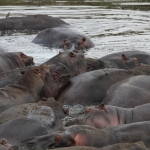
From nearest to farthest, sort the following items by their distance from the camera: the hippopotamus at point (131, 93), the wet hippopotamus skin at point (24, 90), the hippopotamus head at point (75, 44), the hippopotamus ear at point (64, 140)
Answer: the hippopotamus ear at point (64, 140)
the wet hippopotamus skin at point (24, 90)
the hippopotamus at point (131, 93)
the hippopotamus head at point (75, 44)

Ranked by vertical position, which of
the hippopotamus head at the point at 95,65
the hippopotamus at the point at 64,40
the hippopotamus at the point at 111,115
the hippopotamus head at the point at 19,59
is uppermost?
the hippopotamus at the point at 111,115

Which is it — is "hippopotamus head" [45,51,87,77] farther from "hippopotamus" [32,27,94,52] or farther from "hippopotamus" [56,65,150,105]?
"hippopotamus" [32,27,94,52]

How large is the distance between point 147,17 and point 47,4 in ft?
19.5

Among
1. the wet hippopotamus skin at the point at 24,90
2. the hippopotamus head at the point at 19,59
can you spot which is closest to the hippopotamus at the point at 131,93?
the wet hippopotamus skin at the point at 24,90

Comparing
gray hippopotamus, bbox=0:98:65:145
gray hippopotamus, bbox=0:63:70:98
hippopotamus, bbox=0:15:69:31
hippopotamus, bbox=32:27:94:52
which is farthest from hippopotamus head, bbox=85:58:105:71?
hippopotamus, bbox=0:15:69:31

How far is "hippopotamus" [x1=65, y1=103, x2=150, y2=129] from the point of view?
640cm

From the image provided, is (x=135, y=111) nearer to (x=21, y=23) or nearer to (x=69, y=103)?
(x=69, y=103)

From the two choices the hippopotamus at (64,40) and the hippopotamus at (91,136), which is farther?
the hippopotamus at (64,40)

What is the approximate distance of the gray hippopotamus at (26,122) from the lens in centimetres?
589

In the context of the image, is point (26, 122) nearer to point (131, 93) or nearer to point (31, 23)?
point (131, 93)

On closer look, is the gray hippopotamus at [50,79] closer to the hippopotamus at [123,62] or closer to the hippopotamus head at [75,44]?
the hippopotamus at [123,62]

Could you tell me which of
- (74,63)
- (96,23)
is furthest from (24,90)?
(96,23)

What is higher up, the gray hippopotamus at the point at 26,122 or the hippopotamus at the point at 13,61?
the gray hippopotamus at the point at 26,122

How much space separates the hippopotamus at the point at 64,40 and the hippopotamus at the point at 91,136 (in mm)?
6366
